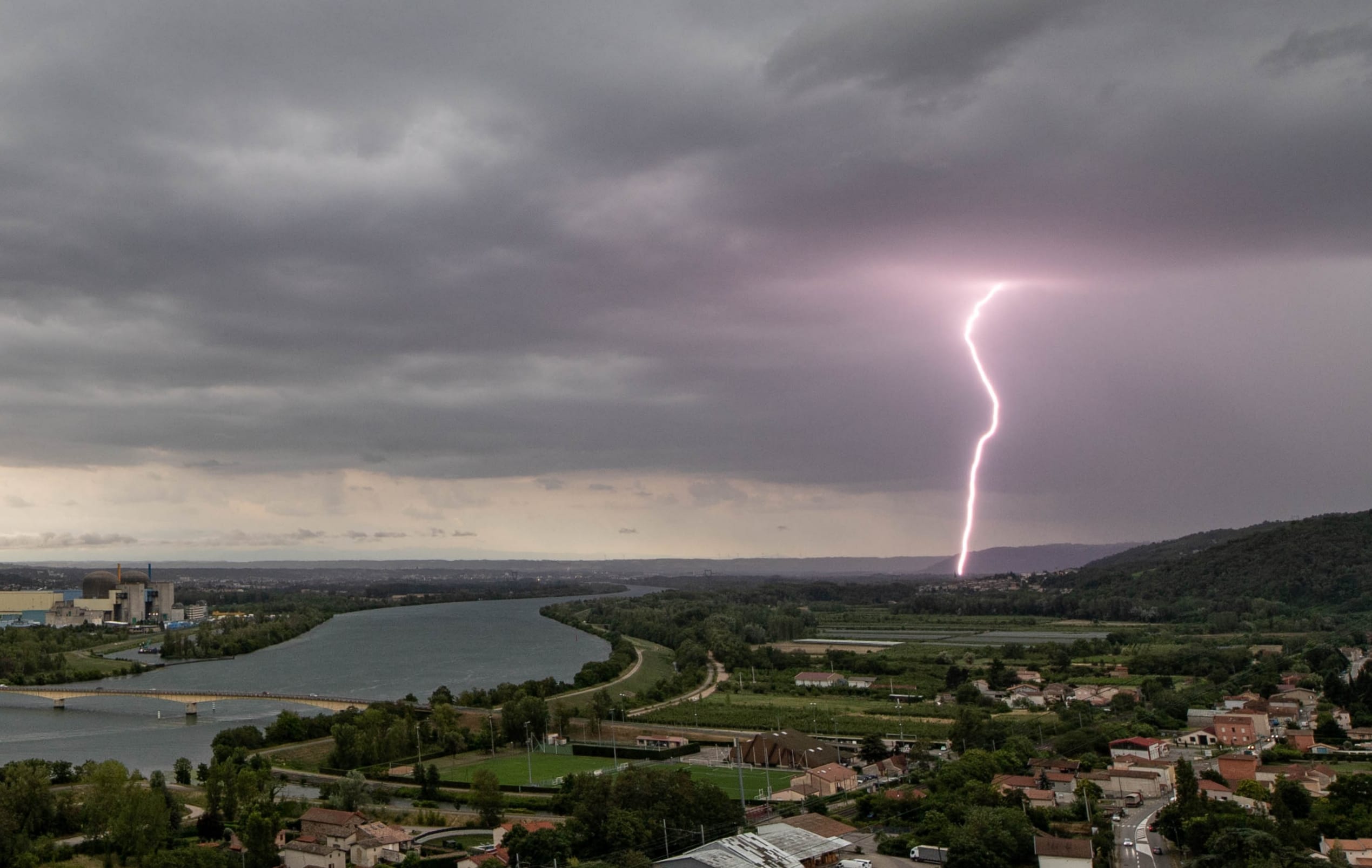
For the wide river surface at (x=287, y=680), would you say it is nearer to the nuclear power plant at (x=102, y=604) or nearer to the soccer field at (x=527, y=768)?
the soccer field at (x=527, y=768)

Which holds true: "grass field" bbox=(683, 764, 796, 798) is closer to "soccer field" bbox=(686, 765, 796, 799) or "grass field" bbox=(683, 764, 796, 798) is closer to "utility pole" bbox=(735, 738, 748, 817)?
"soccer field" bbox=(686, 765, 796, 799)

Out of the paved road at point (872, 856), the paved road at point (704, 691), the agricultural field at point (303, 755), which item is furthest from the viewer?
the paved road at point (704, 691)

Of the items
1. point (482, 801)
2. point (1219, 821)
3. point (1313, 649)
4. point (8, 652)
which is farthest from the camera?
point (8, 652)

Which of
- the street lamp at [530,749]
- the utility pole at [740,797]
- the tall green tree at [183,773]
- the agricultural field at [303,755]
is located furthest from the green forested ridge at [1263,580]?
the tall green tree at [183,773]

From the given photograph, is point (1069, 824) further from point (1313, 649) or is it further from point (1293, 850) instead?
point (1313, 649)

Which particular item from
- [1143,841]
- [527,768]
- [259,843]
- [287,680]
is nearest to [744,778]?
[527,768]

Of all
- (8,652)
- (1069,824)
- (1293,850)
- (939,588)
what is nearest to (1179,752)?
(1069,824)

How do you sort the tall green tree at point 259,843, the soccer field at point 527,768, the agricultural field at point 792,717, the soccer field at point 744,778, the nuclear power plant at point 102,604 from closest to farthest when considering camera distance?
the tall green tree at point 259,843, the soccer field at point 744,778, the soccer field at point 527,768, the agricultural field at point 792,717, the nuclear power plant at point 102,604
